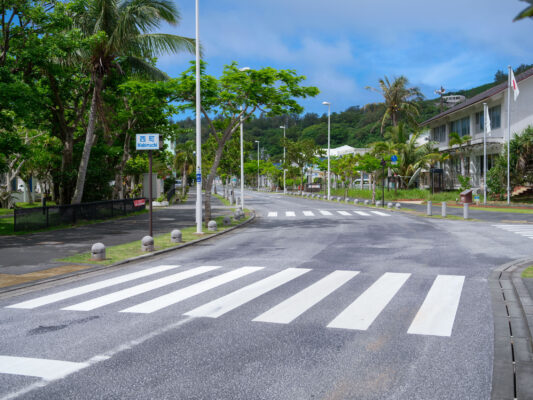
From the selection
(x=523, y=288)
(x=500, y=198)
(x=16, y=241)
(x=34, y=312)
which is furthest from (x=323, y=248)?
(x=500, y=198)

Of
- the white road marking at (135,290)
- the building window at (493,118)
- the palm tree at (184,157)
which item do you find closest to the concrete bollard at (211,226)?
the white road marking at (135,290)

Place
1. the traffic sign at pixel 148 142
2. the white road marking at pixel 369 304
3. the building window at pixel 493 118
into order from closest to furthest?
1. the white road marking at pixel 369 304
2. the traffic sign at pixel 148 142
3. the building window at pixel 493 118

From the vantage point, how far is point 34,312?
7.17m

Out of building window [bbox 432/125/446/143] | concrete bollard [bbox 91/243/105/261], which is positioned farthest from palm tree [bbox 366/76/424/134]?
concrete bollard [bbox 91/243/105/261]

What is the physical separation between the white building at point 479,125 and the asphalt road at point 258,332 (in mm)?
29712

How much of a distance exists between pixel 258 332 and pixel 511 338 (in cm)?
328

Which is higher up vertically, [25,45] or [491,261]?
[25,45]

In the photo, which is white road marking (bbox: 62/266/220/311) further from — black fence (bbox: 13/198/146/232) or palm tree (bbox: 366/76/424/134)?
palm tree (bbox: 366/76/424/134)

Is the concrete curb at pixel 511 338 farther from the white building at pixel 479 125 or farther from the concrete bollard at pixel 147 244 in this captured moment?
the white building at pixel 479 125

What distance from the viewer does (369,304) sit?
7371mm

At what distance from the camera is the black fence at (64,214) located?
1891 cm

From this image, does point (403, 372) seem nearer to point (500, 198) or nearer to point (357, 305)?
point (357, 305)

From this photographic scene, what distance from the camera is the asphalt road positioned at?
14.5 ft

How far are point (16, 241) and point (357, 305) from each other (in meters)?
13.6
